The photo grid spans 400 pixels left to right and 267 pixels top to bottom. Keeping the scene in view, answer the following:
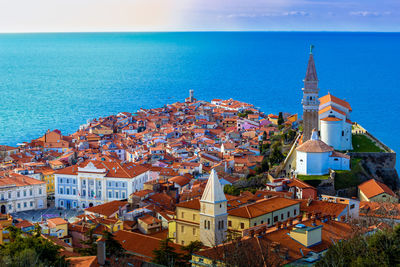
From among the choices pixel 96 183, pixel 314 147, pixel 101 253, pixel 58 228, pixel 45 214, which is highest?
pixel 314 147

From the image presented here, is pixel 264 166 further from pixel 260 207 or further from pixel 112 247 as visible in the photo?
pixel 112 247

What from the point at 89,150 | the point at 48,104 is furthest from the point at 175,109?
the point at 48,104

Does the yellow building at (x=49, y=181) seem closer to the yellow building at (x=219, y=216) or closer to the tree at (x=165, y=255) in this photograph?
the yellow building at (x=219, y=216)

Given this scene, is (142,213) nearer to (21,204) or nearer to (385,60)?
(21,204)

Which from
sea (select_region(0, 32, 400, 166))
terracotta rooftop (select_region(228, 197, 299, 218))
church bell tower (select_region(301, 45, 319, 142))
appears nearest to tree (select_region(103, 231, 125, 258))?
terracotta rooftop (select_region(228, 197, 299, 218))

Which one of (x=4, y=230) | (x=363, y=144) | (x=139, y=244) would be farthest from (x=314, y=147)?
(x=4, y=230)

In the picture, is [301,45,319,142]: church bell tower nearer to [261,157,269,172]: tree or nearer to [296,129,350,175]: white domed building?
[296,129,350,175]: white domed building
